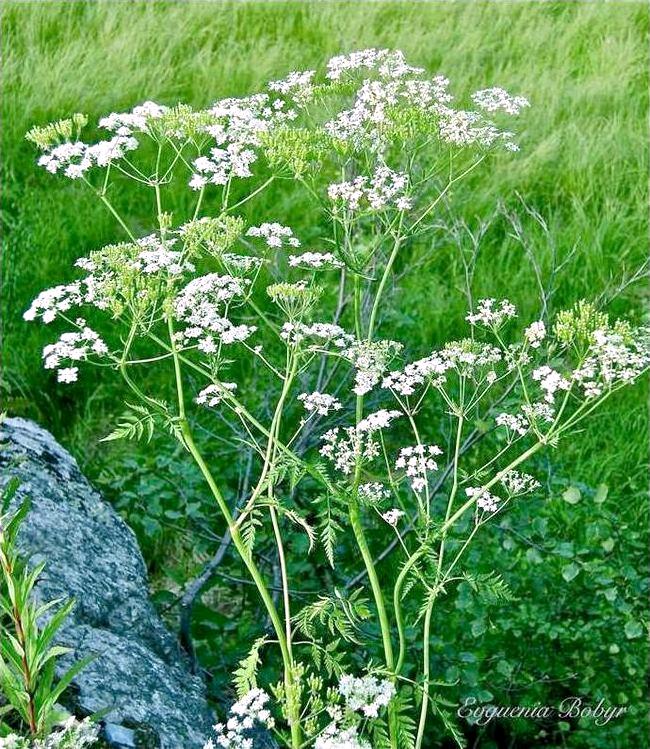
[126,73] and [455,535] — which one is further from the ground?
[126,73]

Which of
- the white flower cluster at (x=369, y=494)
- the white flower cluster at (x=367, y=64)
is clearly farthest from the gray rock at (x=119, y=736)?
the white flower cluster at (x=367, y=64)

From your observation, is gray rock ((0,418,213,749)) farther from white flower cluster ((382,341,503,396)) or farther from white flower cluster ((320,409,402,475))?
white flower cluster ((382,341,503,396))

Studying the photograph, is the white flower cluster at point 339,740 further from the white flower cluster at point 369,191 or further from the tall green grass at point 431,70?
the tall green grass at point 431,70

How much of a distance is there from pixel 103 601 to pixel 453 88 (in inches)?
187

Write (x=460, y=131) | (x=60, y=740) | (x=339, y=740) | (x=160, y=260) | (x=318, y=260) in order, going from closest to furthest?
(x=60, y=740)
(x=339, y=740)
(x=160, y=260)
(x=318, y=260)
(x=460, y=131)

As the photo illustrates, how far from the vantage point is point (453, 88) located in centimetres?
673

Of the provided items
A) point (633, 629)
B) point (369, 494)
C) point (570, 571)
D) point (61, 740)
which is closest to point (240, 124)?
point (369, 494)

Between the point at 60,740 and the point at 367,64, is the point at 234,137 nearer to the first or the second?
the point at 367,64

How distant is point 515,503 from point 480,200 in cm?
265

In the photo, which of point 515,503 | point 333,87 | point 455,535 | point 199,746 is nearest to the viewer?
point 199,746

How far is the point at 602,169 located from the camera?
620 cm

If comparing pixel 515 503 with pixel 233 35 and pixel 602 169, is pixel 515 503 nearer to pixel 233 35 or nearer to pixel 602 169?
pixel 602 169

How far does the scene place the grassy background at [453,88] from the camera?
16.3 feet

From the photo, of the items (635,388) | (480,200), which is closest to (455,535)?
(635,388)
